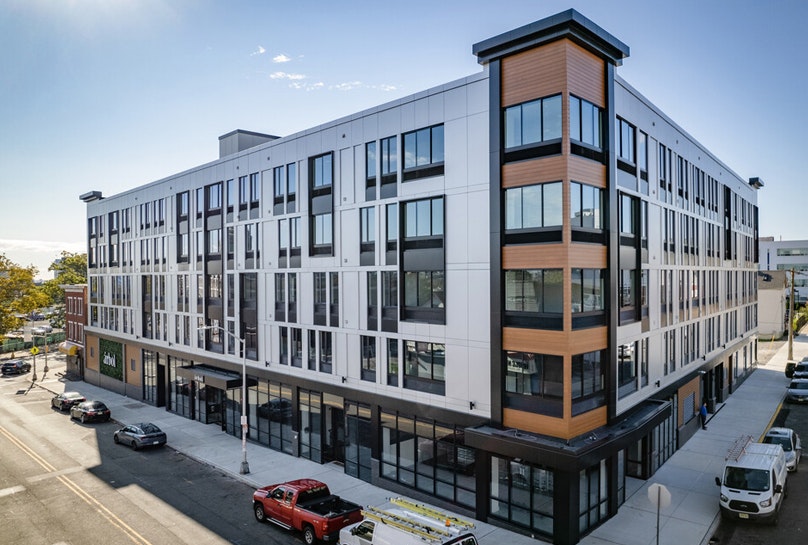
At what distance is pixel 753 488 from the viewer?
808 inches

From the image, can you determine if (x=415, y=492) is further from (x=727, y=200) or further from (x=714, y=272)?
(x=727, y=200)

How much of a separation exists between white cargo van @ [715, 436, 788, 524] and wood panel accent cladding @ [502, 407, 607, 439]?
207 inches

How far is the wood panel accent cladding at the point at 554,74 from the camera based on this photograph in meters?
19.3

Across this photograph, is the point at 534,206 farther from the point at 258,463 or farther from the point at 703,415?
the point at 703,415

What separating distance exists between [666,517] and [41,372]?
223 ft

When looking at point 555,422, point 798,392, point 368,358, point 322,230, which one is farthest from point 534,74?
point 798,392

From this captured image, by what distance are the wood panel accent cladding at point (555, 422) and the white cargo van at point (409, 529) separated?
4.97 m

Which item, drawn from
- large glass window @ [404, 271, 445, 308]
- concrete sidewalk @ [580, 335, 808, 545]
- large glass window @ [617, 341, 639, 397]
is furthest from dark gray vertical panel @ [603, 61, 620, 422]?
large glass window @ [404, 271, 445, 308]

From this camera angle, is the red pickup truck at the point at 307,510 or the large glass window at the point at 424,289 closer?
the red pickup truck at the point at 307,510

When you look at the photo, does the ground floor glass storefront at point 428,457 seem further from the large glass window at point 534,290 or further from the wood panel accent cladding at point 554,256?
the wood panel accent cladding at point 554,256

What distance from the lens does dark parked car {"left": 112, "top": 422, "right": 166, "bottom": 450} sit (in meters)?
31.5

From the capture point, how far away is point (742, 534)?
19.8 metres

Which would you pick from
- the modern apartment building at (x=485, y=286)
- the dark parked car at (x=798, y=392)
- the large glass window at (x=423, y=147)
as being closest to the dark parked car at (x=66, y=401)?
the modern apartment building at (x=485, y=286)

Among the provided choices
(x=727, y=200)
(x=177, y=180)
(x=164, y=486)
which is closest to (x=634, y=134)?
(x=727, y=200)
